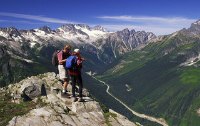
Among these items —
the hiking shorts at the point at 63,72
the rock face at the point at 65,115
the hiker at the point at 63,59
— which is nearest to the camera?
the rock face at the point at 65,115

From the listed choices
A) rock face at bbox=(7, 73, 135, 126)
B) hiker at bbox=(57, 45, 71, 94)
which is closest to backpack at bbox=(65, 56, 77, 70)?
hiker at bbox=(57, 45, 71, 94)

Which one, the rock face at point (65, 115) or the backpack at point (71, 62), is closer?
the rock face at point (65, 115)

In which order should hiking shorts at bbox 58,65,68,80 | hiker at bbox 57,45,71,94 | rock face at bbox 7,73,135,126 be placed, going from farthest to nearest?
hiking shorts at bbox 58,65,68,80 → hiker at bbox 57,45,71,94 → rock face at bbox 7,73,135,126

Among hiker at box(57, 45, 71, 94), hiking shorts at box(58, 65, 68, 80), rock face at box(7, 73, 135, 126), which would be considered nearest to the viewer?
rock face at box(7, 73, 135, 126)

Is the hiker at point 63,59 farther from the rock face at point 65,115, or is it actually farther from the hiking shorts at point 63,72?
the rock face at point 65,115

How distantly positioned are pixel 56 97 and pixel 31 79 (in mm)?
22695

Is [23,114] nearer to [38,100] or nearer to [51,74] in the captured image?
[38,100]

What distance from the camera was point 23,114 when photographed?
Result: 44719 mm

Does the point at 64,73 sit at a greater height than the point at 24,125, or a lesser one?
greater

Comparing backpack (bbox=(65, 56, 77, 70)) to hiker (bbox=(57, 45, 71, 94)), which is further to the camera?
hiker (bbox=(57, 45, 71, 94))

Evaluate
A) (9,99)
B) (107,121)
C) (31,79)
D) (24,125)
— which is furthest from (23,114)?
(31,79)

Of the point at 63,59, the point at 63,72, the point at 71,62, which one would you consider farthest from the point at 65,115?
the point at 63,59

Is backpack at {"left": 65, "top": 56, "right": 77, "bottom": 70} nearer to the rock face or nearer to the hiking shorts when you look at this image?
the hiking shorts

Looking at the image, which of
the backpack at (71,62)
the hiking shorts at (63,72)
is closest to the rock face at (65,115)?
the hiking shorts at (63,72)
